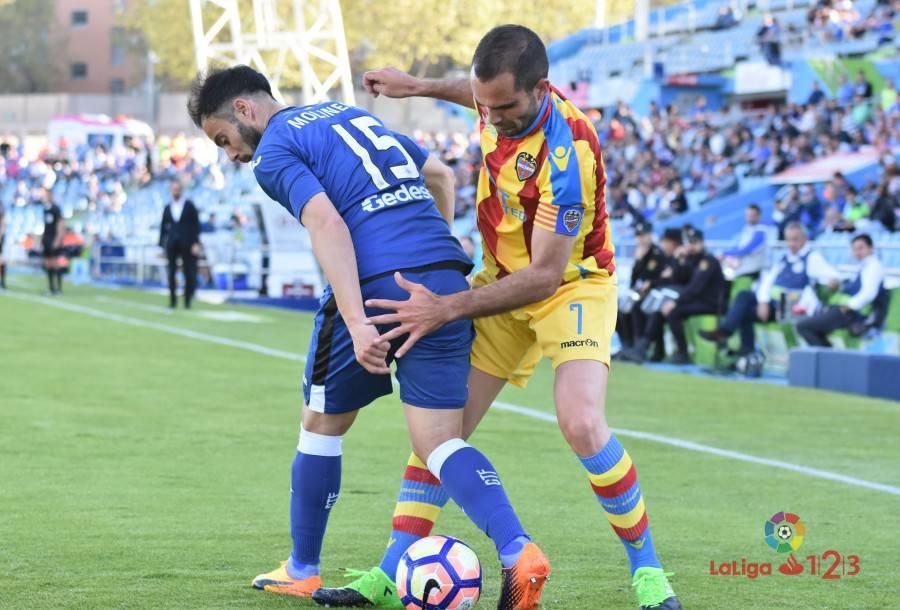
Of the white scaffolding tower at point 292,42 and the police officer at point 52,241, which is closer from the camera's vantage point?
the police officer at point 52,241

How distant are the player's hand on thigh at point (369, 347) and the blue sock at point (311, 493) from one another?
Answer: 619 millimetres

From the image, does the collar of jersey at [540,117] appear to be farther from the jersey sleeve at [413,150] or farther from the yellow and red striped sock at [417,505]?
the yellow and red striped sock at [417,505]

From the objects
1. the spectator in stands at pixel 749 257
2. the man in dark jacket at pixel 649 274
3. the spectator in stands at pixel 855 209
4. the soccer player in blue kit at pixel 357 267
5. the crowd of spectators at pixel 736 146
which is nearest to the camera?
the soccer player in blue kit at pixel 357 267

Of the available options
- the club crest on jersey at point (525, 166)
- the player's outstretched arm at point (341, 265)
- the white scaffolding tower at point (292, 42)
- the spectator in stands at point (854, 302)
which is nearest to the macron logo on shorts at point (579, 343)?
the club crest on jersey at point (525, 166)

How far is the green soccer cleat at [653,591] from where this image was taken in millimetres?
5184

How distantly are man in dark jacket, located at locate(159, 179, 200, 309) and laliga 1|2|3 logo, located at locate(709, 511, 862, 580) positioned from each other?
18.7m

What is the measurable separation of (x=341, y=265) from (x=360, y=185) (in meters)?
0.33

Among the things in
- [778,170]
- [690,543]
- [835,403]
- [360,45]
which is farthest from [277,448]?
[360,45]

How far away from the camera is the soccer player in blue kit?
5.03 m

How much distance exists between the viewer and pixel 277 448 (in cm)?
1017

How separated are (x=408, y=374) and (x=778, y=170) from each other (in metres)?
25.5

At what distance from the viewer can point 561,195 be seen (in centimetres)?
516

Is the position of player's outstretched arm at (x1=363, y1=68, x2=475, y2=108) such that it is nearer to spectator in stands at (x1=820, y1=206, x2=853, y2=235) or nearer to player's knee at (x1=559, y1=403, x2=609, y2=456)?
player's knee at (x1=559, y1=403, x2=609, y2=456)

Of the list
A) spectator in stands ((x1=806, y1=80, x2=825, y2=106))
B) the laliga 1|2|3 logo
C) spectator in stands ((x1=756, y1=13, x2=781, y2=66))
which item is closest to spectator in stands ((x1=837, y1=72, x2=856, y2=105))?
spectator in stands ((x1=806, y1=80, x2=825, y2=106))
